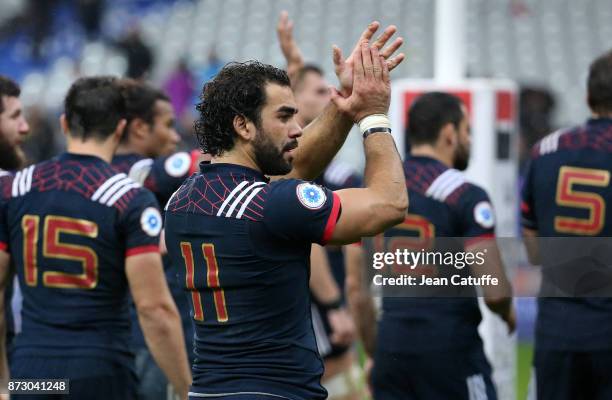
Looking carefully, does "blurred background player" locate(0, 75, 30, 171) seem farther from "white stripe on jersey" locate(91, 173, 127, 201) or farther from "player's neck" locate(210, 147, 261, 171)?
"player's neck" locate(210, 147, 261, 171)

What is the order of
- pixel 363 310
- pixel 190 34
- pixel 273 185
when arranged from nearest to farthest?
pixel 273 185, pixel 363 310, pixel 190 34

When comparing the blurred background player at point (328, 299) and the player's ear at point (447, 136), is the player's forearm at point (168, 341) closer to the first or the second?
the player's ear at point (447, 136)

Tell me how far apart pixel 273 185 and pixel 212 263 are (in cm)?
33

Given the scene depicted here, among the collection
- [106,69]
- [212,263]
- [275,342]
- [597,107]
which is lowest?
[275,342]

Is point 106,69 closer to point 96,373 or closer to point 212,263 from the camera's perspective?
point 96,373

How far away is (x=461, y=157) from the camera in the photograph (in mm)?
5410

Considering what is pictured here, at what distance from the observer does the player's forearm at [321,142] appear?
3.83 m

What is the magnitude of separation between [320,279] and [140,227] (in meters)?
2.27

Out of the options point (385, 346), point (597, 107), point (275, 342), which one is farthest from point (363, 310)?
point (275, 342)

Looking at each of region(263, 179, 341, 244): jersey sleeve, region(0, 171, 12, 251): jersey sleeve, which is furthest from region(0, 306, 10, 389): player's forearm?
region(263, 179, 341, 244): jersey sleeve

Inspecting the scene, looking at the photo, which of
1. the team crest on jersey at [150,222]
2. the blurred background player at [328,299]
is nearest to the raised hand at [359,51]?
the team crest on jersey at [150,222]

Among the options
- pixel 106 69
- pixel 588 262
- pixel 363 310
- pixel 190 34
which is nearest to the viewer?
pixel 588 262

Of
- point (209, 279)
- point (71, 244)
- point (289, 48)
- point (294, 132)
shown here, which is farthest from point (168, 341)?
point (289, 48)

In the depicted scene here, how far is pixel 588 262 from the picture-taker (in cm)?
507
